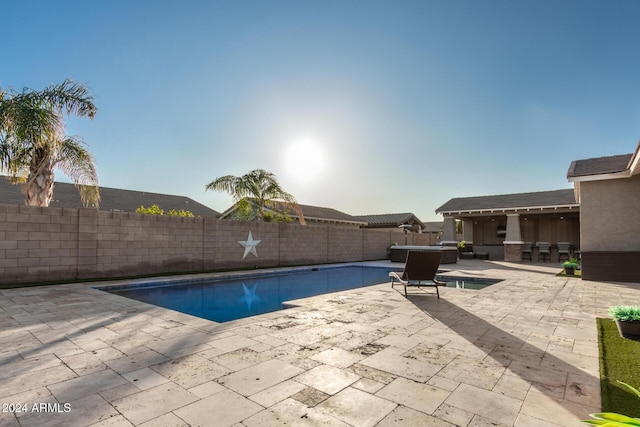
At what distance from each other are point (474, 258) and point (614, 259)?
41.2 ft

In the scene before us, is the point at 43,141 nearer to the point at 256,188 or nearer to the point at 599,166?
the point at 256,188

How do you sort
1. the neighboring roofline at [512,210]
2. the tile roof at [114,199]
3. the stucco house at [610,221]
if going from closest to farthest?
the stucco house at [610,221], the tile roof at [114,199], the neighboring roofline at [512,210]

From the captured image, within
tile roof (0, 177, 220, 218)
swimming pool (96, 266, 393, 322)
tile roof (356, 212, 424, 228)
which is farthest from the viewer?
tile roof (356, 212, 424, 228)

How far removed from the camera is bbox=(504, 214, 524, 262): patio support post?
1938 cm

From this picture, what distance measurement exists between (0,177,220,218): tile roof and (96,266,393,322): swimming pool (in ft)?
41.2

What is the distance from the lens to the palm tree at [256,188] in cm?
1475

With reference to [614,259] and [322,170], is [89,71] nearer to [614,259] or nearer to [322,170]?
[322,170]

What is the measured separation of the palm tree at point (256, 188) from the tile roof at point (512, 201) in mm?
12276

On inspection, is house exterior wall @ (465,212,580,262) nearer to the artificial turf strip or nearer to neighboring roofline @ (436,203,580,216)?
neighboring roofline @ (436,203,580,216)

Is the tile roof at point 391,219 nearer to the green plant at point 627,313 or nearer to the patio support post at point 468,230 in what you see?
the patio support post at point 468,230

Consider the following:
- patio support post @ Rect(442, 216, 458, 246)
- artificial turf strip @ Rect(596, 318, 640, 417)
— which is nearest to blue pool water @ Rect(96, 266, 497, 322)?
artificial turf strip @ Rect(596, 318, 640, 417)

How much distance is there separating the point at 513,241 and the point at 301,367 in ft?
65.9

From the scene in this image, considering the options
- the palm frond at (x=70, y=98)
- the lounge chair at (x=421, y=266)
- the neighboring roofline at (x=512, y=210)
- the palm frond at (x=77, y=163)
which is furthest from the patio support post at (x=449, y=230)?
the palm frond at (x=70, y=98)

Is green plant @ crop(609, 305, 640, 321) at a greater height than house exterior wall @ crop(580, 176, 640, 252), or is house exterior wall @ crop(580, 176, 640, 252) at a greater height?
house exterior wall @ crop(580, 176, 640, 252)
